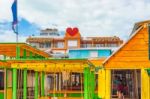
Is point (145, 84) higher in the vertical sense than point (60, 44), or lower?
lower

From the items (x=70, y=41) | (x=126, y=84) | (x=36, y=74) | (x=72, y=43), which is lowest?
(x=126, y=84)

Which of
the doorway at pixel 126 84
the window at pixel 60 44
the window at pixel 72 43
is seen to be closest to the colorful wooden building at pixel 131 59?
the doorway at pixel 126 84

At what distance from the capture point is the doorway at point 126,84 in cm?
2023

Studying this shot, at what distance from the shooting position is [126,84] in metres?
23.6

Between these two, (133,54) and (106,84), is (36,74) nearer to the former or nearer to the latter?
(106,84)

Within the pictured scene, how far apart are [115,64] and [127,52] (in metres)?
0.82

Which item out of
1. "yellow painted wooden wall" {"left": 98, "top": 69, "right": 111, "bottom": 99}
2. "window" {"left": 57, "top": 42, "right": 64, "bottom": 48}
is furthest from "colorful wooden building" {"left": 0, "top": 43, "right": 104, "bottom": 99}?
"window" {"left": 57, "top": 42, "right": 64, "bottom": 48}

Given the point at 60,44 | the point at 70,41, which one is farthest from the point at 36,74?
the point at 60,44

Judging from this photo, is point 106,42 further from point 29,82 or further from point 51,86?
point 29,82

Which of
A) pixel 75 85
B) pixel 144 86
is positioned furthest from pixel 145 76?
pixel 75 85

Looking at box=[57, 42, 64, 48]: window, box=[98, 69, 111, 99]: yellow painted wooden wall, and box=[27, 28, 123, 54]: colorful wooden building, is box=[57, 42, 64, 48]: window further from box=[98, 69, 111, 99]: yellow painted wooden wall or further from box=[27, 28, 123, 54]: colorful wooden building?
box=[98, 69, 111, 99]: yellow painted wooden wall

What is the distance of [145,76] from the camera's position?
59.7ft

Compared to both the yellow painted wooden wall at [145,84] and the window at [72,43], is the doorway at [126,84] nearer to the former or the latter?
the yellow painted wooden wall at [145,84]

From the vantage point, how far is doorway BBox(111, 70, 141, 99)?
20234mm
